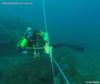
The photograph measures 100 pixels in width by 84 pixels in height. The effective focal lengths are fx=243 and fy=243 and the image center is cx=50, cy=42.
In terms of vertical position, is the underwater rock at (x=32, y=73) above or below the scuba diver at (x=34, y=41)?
below

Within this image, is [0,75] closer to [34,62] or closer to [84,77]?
[34,62]

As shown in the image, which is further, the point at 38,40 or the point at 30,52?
the point at 30,52

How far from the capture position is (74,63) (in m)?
5.11

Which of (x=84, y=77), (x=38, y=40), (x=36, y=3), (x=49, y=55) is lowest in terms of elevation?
(x=84, y=77)

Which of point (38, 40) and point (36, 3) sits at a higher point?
point (36, 3)

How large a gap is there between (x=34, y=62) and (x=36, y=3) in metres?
11.4

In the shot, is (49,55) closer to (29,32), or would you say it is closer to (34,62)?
(34,62)

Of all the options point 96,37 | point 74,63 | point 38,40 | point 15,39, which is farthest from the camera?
point 96,37

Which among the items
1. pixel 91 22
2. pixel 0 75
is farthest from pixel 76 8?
pixel 0 75

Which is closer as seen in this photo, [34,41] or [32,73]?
[34,41]

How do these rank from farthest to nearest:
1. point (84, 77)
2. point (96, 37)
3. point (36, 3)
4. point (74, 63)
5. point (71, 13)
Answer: point (71, 13)
point (36, 3)
point (96, 37)
point (74, 63)
point (84, 77)

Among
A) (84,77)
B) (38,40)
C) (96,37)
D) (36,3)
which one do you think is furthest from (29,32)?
(36,3)

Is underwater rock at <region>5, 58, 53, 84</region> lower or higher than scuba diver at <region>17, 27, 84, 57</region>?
lower

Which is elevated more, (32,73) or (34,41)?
(34,41)
